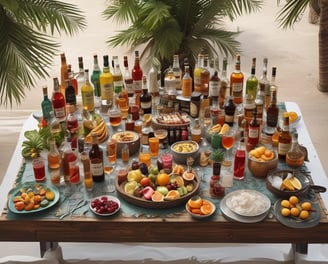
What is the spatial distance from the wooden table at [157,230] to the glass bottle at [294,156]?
0.38m

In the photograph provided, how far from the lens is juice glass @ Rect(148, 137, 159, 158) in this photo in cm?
250

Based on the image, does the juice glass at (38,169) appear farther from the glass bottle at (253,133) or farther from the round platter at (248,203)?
the glass bottle at (253,133)

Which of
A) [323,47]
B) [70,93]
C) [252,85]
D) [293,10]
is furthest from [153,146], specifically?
[323,47]

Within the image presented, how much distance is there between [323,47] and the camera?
4.88 m

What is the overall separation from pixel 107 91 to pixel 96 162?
859 millimetres

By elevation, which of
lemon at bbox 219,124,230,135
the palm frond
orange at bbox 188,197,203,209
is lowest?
orange at bbox 188,197,203,209

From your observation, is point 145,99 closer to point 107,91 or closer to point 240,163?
point 107,91

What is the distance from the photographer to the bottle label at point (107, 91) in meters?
3.02

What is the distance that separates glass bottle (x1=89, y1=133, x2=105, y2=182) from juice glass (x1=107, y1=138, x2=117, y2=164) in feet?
0.33

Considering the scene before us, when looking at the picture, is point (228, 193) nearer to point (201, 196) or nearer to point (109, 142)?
point (201, 196)

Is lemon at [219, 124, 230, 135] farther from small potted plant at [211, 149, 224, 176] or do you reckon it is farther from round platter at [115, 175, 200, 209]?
round platter at [115, 175, 200, 209]

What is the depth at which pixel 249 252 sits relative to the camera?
2.58 metres

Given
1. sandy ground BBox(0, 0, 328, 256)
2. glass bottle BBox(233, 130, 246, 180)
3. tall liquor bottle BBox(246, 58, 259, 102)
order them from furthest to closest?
sandy ground BBox(0, 0, 328, 256) → tall liquor bottle BBox(246, 58, 259, 102) → glass bottle BBox(233, 130, 246, 180)

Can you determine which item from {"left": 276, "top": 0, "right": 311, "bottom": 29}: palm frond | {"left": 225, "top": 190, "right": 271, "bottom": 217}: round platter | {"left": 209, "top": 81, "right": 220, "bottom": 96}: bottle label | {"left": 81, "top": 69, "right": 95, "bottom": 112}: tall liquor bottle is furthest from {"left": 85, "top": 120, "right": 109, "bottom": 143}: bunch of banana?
{"left": 276, "top": 0, "right": 311, "bottom": 29}: palm frond
